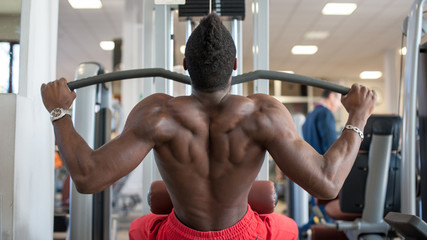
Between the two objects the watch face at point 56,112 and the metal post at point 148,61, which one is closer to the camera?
the watch face at point 56,112

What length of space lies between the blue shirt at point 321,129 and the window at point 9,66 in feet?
9.10

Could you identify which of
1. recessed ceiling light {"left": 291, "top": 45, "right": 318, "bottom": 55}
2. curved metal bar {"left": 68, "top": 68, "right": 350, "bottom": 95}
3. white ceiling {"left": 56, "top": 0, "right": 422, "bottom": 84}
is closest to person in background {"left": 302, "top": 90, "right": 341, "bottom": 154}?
white ceiling {"left": 56, "top": 0, "right": 422, "bottom": 84}

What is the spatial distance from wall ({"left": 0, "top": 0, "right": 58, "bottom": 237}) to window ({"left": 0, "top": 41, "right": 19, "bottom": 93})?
33 millimetres

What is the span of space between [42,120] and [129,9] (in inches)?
163

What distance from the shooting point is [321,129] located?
3662 millimetres

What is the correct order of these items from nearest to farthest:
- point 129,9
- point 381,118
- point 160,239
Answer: point 160,239
point 381,118
point 129,9

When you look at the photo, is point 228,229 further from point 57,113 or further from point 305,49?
point 305,49

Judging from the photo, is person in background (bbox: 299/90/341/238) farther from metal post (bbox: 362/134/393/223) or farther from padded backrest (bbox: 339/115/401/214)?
metal post (bbox: 362/134/393/223)

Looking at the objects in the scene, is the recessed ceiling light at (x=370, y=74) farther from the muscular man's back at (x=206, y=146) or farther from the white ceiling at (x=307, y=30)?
the muscular man's back at (x=206, y=146)

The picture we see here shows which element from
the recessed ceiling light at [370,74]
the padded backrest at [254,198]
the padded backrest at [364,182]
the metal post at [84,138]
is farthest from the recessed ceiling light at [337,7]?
the recessed ceiling light at [370,74]

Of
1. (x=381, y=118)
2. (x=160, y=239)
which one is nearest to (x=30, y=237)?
(x=160, y=239)

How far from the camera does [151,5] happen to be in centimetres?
233

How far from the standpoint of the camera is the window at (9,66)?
176 centimetres

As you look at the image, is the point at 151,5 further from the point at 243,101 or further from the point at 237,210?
the point at 237,210
